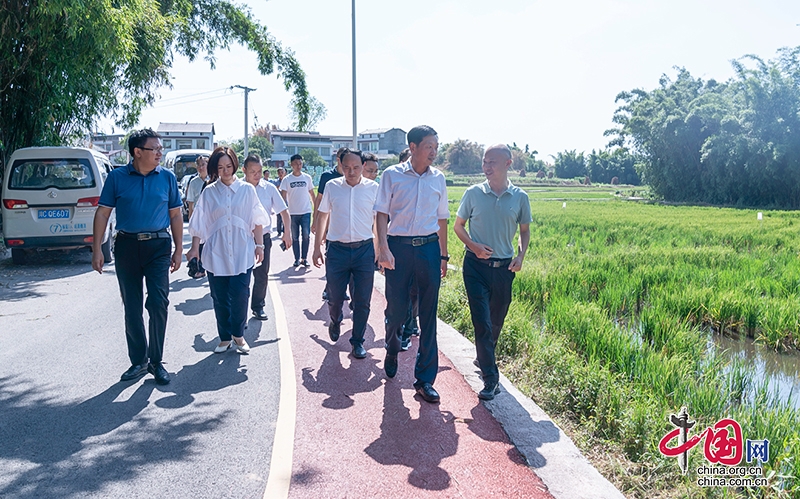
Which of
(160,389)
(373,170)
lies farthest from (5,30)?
(160,389)

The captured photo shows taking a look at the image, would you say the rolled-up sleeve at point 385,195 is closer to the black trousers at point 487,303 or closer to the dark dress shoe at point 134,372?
the black trousers at point 487,303

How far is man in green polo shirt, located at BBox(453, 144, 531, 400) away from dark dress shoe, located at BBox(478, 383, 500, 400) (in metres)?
0.01

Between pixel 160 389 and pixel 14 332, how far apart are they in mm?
2763

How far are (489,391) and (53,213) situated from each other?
9.12 metres

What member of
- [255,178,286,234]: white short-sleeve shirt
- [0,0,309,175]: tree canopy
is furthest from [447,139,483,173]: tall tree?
[255,178,286,234]: white short-sleeve shirt

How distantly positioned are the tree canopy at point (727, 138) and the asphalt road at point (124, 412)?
122 feet

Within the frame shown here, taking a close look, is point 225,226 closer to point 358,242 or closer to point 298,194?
point 358,242

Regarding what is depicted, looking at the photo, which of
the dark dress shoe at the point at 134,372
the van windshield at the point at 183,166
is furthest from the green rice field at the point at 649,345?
the van windshield at the point at 183,166

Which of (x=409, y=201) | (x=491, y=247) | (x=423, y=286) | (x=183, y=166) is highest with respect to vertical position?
(x=183, y=166)

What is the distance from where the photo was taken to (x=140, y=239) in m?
4.89

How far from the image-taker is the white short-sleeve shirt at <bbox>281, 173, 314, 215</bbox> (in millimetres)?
10781

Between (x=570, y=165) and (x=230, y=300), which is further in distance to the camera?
(x=570, y=165)

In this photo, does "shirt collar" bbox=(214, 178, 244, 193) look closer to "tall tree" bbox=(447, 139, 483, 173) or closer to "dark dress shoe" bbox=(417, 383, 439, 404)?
"dark dress shoe" bbox=(417, 383, 439, 404)

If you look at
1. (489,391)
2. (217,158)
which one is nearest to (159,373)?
(217,158)
